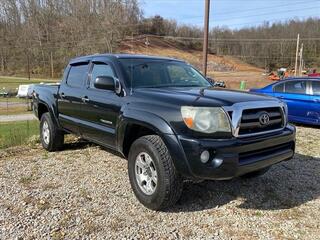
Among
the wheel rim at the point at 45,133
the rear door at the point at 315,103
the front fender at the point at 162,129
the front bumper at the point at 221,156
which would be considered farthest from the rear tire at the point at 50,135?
the rear door at the point at 315,103

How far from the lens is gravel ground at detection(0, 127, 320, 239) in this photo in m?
3.80

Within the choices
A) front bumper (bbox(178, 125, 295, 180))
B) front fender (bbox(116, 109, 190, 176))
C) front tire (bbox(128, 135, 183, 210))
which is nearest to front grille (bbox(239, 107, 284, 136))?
front bumper (bbox(178, 125, 295, 180))

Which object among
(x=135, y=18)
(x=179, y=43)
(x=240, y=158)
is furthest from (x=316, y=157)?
(x=179, y=43)

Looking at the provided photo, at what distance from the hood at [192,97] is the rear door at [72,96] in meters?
1.52

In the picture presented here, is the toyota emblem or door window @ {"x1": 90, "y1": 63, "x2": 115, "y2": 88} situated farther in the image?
door window @ {"x1": 90, "y1": 63, "x2": 115, "y2": 88}

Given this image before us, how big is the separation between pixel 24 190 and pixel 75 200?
2.80 ft

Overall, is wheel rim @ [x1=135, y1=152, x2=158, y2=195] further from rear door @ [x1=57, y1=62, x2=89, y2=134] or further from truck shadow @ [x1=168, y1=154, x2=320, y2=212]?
rear door @ [x1=57, y1=62, x2=89, y2=134]

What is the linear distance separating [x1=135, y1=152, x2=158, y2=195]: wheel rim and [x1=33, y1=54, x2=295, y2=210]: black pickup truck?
0.01m

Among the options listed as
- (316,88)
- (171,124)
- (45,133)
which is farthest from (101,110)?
(316,88)

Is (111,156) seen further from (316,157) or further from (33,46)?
(33,46)

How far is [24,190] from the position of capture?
4945 millimetres

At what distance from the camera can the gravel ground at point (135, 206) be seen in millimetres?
3801

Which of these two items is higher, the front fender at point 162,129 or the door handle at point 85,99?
the door handle at point 85,99

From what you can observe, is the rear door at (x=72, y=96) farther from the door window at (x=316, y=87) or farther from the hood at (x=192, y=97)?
the door window at (x=316, y=87)
